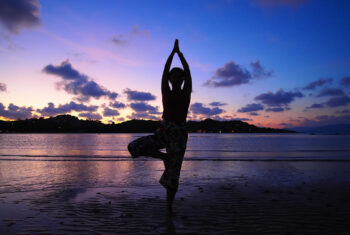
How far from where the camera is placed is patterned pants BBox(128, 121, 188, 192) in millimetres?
4465

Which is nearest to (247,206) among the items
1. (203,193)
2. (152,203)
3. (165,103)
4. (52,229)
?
(203,193)

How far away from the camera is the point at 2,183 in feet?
26.8

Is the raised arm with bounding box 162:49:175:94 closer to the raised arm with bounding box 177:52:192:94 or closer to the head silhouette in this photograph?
the head silhouette

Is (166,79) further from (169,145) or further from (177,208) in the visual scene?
(177,208)

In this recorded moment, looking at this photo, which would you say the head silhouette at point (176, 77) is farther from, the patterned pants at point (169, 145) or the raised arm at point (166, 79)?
the patterned pants at point (169, 145)

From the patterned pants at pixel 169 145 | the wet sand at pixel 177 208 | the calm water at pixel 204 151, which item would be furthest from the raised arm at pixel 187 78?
the calm water at pixel 204 151

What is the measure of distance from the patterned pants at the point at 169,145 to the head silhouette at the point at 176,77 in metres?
0.73

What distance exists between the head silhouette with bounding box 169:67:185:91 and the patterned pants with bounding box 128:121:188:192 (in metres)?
0.73

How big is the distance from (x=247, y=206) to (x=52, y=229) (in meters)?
3.79

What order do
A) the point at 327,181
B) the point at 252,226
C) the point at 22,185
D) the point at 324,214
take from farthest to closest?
the point at 327,181
the point at 22,185
the point at 324,214
the point at 252,226

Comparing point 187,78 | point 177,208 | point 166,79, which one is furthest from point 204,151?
point 166,79

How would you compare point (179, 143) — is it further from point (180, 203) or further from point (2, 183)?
point (2, 183)

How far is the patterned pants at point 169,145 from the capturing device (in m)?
4.46

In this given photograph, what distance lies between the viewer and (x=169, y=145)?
4520 millimetres
